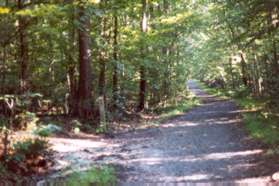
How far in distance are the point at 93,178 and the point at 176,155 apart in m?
3.89

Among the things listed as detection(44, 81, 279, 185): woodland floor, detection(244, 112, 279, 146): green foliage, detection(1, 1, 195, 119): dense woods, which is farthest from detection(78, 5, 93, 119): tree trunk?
detection(244, 112, 279, 146): green foliage

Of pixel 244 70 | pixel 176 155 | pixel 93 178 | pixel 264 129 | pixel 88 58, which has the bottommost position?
pixel 176 155

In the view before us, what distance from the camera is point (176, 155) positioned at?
1234cm

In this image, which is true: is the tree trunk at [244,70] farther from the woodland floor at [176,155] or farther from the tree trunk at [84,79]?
the tree trunk at [84,79]

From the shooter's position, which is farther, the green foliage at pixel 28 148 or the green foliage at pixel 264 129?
the green foliage at pixel 264 129

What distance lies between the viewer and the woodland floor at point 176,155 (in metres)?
9.80

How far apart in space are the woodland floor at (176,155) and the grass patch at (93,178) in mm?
308

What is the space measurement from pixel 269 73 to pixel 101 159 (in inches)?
576

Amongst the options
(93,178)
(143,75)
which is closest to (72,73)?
(143,75)

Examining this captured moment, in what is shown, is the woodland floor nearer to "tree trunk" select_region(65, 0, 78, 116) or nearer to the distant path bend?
the distant path bend

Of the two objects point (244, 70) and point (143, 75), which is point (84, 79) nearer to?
point (143, 75)

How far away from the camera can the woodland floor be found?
386 inches

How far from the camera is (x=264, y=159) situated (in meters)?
10.7

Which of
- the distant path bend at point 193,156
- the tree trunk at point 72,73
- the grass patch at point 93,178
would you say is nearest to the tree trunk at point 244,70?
the distant path bend at point 193,156
